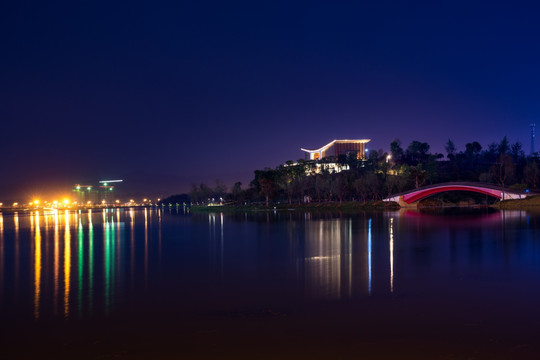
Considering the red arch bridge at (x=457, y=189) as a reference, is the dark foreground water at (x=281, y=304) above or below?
below

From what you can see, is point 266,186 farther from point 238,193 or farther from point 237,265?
point 237,265

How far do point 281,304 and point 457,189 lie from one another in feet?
225

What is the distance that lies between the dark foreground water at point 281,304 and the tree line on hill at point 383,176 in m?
66.4

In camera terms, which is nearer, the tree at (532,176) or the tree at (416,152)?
the tree at (532,176)

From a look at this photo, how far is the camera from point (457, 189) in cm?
7325

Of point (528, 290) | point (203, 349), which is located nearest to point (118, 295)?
point (203, 349)

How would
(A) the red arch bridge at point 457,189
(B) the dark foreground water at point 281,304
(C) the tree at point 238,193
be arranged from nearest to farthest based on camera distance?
(B) the dark foreground water at point 281,304 → (A) the red arch bridge at point 457,189 → (C) the tree at point 238,193

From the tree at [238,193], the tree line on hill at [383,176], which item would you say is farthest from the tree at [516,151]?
the tree at [238,193]

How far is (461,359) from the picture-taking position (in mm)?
8047

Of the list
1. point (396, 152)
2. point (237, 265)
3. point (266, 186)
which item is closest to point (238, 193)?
point (266, 186)

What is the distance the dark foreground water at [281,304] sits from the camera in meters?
8.84

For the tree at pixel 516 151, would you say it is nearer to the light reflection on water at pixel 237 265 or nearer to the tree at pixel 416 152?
A: the tree at pixel 416 152

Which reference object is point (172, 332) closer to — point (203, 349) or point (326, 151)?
point (203, 349)

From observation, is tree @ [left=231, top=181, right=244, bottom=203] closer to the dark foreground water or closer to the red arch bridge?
the red arch bridge
